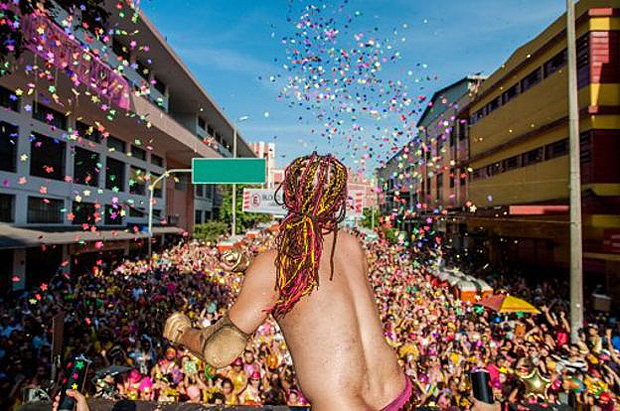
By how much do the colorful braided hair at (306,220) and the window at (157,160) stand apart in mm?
30570

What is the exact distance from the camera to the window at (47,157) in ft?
56.6

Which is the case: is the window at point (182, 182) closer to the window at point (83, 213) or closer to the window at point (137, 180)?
the window at point (137, 180)

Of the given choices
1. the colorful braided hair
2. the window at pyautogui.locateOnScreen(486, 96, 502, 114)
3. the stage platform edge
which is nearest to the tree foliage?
the stage platform edge

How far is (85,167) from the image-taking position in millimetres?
21344

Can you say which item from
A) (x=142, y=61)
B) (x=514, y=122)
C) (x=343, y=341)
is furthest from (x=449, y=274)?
(x=142, y=61)

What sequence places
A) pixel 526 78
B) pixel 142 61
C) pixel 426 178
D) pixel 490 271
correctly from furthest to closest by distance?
pixel 426 178 → pixel 142 61 → pixel 490 271 → pixel 526 78

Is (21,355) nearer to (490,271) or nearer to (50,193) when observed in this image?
(50,193)

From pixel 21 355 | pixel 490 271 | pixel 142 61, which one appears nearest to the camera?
pixel 21 355

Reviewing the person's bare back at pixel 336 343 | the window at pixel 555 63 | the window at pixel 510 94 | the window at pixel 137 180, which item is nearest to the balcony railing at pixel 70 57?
the window at pixel 137 180

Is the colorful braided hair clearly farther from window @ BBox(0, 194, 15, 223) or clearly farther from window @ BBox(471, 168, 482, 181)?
window @ BBox(471, 168, 482, 181)

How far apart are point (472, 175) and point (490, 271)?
7.76 m

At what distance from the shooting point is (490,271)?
24062 millimetres

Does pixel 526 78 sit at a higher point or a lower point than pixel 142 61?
lower

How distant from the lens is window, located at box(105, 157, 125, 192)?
23.5 m
